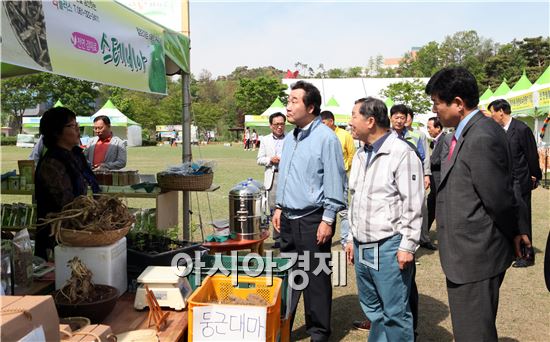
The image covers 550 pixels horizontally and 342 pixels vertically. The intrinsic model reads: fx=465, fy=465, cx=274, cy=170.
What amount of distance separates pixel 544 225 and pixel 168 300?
7.92 m

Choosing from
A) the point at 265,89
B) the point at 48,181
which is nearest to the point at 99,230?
the point at 48,181

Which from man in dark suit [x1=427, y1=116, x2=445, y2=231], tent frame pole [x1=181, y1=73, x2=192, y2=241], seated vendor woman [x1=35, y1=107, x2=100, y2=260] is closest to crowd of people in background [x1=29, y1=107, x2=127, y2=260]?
seated vendor woman [x1=35, y1=107, x2=100, y2=260]

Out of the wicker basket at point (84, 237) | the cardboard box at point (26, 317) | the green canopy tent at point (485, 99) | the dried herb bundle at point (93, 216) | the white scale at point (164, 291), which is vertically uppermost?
the green canopy tent at point (485, 99)

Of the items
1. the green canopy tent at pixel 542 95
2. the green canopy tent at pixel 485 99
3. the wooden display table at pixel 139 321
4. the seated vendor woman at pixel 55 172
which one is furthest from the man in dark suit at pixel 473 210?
the green canopy tent at pixel 485 99

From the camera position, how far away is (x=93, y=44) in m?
3.59

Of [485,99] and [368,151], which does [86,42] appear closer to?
[368,151]

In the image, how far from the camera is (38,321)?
1.65 meters

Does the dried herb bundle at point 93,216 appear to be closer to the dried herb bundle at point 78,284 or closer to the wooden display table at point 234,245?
the dried herb bundle at point 78,284

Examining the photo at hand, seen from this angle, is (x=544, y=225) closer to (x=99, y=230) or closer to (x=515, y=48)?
(x=99, y=230)

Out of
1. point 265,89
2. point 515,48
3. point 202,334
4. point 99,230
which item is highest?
point 515,48

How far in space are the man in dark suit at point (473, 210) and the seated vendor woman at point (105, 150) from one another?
537 centimetres

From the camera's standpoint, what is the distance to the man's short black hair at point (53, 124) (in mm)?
3805

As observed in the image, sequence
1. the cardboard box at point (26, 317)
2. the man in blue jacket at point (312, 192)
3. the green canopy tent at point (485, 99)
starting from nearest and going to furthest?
1. the cardboard box at point (26, 317)
2. the man in blue jacket at point (312, 192)
3. the green canopy tent at point (485, 99)

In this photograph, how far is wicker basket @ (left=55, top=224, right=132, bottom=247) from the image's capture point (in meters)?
2.47
